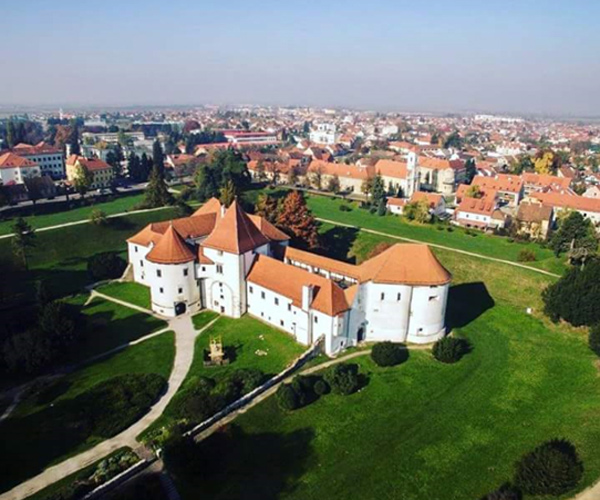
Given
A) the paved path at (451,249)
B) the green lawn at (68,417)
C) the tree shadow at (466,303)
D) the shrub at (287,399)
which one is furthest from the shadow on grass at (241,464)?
the paved path at (451,249)

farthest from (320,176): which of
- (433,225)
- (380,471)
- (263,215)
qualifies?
(380,471)

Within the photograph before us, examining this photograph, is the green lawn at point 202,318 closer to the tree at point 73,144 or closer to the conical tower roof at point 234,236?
the conical tower roof at point 234,236

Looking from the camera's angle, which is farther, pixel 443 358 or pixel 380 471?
pixel 443 358

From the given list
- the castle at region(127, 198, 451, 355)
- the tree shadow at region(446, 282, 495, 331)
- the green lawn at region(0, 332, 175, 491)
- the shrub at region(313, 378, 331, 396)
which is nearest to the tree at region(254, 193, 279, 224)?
the castle at region(127, 198, 451, 355)

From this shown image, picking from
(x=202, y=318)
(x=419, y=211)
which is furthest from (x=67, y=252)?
(x=419, y=211)

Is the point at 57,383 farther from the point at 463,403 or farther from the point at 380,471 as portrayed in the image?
the point at 463,403
